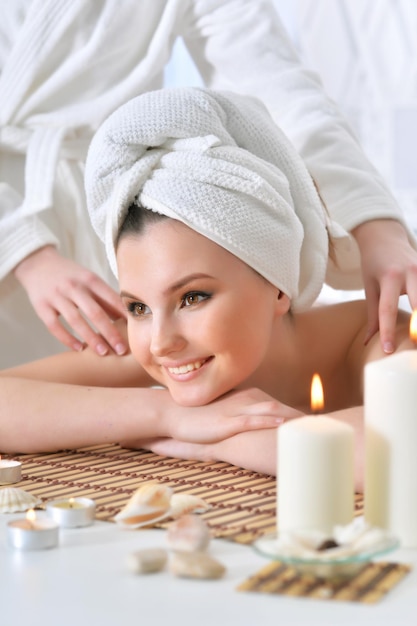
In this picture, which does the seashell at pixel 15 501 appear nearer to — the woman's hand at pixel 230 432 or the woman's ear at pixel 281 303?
the woman's hand at pixel 230 432

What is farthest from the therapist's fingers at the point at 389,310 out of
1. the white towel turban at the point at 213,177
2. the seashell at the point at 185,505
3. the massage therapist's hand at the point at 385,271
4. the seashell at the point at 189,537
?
the seashell at the point at 189,537

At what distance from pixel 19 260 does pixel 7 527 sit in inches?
29.9

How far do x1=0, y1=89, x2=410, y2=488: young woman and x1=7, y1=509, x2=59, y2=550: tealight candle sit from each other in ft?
1.09

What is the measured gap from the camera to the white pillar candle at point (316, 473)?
0.82m

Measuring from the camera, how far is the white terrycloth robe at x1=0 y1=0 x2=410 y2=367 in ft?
5.91

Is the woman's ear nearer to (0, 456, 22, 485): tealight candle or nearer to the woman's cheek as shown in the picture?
the woman's cheek

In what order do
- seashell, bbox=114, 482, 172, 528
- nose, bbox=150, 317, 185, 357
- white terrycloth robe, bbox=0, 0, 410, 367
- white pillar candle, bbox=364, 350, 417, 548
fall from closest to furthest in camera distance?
1. white pillar candle, bbox=364, 350, 417, 548
2. seashell, bbox=114, 482, 172, 528
3. nose, bbox=150, 317, 185, 357
4. white terrycloth robe, bbox=0, 0, 410, 367

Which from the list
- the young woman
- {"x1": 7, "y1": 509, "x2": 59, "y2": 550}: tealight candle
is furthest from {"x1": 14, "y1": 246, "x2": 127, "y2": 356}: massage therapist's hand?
{"x1": 7, "y1": 509, "x2": 59, "y2": 550}: tealight candle

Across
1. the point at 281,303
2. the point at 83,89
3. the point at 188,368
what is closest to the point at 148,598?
the point at 188,368

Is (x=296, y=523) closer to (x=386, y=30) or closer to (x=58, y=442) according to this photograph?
(x=58, y=442)

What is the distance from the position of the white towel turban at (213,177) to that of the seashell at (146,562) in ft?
1.78

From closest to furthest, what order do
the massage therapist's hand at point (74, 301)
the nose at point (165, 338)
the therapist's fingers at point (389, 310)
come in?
the nose at point (165, 338) → the therapist's fingers at point (389, 310) → the massage therapist's hand at point (74, 301)

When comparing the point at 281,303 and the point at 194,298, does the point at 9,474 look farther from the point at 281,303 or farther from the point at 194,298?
the point at 281,303

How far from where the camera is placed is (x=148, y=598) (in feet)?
2.53
